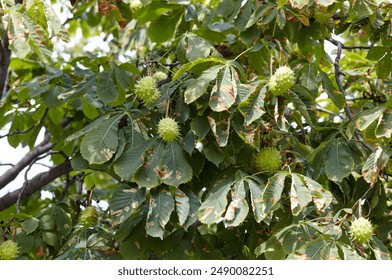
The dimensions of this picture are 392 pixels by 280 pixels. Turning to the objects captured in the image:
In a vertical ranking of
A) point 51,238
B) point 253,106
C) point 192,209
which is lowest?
point 51,238

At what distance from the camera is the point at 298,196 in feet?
7.27

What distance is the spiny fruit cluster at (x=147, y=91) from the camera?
270 cm

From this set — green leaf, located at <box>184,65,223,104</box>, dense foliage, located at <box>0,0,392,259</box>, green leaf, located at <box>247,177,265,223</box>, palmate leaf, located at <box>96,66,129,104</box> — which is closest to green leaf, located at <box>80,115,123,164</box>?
dense foliage, located at <box>0,0,392,259</box>

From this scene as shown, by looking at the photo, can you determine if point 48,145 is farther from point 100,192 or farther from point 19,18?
point 19,18

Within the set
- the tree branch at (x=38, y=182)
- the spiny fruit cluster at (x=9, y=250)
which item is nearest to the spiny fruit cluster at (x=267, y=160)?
the spiny fruit cluster at (x=9, y=250)

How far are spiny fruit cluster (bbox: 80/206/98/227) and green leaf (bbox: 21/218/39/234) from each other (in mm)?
190

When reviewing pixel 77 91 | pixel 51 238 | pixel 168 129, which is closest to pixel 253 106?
pixel 168 129

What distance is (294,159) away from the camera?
8.89 feet

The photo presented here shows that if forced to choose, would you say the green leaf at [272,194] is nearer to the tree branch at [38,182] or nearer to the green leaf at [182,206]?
the green leaf at [182,206]

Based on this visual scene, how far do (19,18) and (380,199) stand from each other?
5.47 feet

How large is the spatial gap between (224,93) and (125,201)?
1.82 ft

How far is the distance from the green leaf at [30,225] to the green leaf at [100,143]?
1.48ft

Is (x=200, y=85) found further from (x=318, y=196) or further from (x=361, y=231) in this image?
(x=361, y=231)

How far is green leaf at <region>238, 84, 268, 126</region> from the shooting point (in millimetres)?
2404
